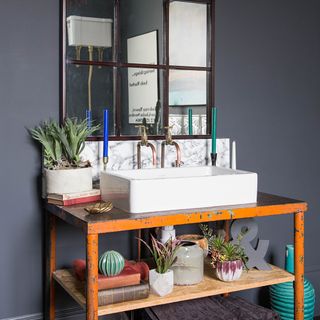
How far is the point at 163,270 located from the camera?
208cm

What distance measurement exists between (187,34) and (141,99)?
391 mm

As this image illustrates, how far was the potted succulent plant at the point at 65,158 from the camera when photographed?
2121 millimetres

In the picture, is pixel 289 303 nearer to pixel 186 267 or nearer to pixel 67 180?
pixel 186 267

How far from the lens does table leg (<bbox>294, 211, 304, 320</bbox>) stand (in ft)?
7.23

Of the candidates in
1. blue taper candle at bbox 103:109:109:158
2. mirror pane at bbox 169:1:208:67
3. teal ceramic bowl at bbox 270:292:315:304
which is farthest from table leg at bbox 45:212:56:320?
teal ceramic bowl at bbox 270:292:315:304

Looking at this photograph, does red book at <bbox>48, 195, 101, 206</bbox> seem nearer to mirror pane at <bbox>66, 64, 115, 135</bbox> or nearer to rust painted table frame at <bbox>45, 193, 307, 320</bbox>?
rust painted table frame at <bbox>45, 193, 307, 320</bbox>

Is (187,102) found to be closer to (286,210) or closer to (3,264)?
(286,210)

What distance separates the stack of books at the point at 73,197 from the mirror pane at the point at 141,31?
0.65m

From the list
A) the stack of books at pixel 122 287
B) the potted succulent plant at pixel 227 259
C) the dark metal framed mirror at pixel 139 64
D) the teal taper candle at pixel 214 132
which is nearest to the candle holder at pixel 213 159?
the teal taper candle at pixel 214 132

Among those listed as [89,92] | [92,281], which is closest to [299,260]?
[92,281]

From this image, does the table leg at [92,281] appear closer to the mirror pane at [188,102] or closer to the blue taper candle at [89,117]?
the blue taper candle at [89,117]

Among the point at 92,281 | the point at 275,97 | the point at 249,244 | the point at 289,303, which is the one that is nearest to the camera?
the point at 92,281

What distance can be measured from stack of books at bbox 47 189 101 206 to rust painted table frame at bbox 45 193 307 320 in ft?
0.09

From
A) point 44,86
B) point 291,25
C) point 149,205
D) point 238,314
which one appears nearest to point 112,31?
point 44,86
